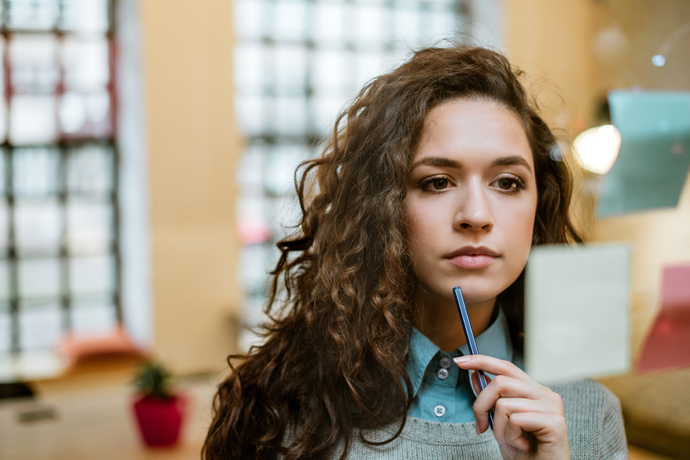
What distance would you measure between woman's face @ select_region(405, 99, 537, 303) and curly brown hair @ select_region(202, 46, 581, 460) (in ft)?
0.08

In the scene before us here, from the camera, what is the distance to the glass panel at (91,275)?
3869mm

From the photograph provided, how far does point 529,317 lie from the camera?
62 centimetres

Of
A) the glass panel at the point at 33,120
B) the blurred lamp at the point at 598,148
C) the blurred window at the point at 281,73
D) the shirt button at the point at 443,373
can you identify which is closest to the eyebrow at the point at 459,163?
the blurred lamp at the point at 598,148

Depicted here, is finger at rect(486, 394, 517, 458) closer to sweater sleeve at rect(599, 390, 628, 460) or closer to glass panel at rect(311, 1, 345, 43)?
sweater sleeve at rect(599, 390, 628, 460)

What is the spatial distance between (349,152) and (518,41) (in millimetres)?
269

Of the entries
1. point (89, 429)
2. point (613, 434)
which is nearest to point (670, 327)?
point (613, 434)

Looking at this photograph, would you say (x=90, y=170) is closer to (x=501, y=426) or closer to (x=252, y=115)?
(x=252, y=115)

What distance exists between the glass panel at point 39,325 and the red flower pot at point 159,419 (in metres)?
1.65

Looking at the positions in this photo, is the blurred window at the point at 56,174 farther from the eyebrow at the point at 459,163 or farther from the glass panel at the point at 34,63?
the eyebrow at the point at 459,163

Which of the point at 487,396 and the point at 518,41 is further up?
the point at 518,41

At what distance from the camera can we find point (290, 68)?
4.15 m

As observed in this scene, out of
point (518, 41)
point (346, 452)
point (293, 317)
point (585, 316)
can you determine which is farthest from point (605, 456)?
point (518, 41)

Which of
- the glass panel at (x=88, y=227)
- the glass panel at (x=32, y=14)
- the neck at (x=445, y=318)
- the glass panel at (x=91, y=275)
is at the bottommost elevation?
the glass panel at (x=91, y=275)

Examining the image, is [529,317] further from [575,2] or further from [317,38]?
[317,38]
